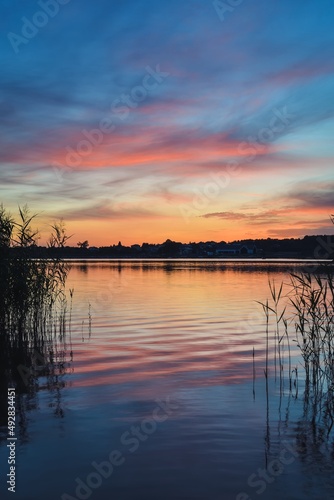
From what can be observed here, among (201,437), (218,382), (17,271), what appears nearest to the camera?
(201,437)

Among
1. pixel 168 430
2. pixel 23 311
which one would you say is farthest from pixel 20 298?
pixel 168 430

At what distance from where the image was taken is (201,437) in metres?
Answer: 11.8

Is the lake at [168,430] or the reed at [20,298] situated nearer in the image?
the lake at [168,430]

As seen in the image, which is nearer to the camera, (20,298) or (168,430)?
(168,430)

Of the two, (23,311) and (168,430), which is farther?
(23,311)

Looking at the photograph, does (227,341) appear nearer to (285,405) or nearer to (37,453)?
(285,405)

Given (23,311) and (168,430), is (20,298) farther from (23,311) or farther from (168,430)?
(168,430)

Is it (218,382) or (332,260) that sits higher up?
(332,260)

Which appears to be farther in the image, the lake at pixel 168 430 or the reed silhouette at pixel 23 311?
the reed silhouette at pixel 23 311

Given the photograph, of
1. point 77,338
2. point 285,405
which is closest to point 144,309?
point 77,338

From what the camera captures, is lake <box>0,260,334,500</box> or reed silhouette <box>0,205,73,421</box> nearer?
lake <box>0,260,334,500</box>

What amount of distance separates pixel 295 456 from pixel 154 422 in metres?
3.86

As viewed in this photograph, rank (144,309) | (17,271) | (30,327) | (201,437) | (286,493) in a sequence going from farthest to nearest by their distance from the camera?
(144,309)
(30,327)
(17,271)
(201,437)
(286,493)

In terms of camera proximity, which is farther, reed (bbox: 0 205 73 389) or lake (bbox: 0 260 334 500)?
reed (bbox: 0 205 73 389)
